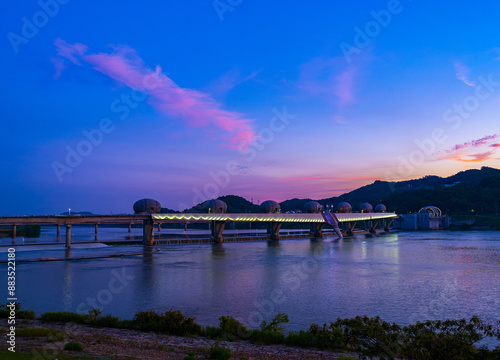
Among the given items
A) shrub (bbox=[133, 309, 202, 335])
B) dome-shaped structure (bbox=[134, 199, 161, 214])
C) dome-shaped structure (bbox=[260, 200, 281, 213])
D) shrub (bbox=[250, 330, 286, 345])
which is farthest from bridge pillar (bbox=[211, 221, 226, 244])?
shrub (bbox=[250, 330, 286, 345])

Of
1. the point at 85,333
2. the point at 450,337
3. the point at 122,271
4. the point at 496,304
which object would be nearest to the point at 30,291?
the point at 122,271

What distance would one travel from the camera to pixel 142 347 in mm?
18938

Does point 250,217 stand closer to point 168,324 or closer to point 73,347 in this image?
point 168,324

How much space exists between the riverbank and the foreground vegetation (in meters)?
Result: 0.71

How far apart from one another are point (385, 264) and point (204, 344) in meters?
49.8

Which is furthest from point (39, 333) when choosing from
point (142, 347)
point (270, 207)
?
point (270, 207)

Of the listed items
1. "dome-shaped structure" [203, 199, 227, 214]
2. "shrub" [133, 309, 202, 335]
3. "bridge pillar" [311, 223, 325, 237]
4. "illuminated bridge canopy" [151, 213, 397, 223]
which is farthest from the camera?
"bridge pillar" [311, 223, 325, 237]

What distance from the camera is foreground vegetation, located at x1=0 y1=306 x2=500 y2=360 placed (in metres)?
17.3

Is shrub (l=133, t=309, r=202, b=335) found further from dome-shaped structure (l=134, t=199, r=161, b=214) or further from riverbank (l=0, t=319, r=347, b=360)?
dome-shaped structure (l=134, t=199, r=161, b=214)

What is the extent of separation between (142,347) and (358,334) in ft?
36.5

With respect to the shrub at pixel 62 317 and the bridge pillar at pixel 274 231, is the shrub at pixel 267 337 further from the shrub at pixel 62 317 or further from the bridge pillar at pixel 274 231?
the bridge pillar at pixel 274 231

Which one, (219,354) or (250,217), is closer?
(219,354)

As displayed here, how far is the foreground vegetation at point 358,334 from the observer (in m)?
17.3

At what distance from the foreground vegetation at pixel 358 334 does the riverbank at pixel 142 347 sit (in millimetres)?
706
